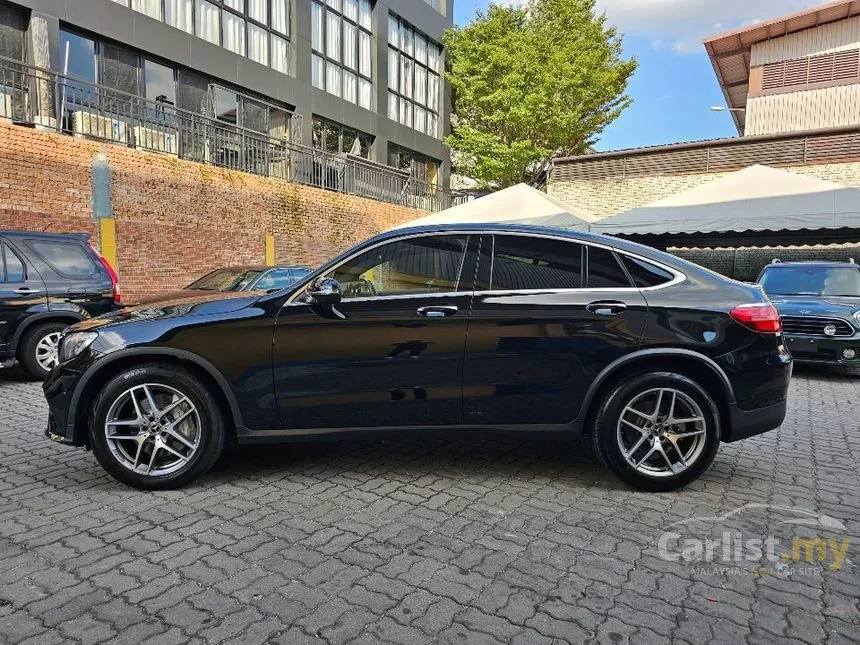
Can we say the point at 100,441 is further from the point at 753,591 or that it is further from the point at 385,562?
the point at 753,591

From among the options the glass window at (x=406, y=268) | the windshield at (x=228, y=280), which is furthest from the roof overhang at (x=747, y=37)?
the glass window at (x=406, y=268)

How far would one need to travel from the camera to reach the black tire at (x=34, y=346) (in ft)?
22.6

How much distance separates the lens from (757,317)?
3.65 metres

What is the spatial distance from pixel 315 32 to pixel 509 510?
22.0 meters

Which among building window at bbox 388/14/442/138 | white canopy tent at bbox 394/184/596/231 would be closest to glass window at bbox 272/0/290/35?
building window at bbox 388/14/442/138

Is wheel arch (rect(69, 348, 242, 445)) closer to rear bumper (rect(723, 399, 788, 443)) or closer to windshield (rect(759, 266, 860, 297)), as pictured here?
rear bumper (rect(723, 399, 788, 443))

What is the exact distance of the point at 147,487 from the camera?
3615mm

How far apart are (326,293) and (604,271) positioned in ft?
5.82

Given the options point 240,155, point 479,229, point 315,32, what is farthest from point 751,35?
point 479,229

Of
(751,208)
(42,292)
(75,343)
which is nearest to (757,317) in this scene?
(75,343)

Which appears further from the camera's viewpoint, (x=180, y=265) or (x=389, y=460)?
(x=180, y=265)

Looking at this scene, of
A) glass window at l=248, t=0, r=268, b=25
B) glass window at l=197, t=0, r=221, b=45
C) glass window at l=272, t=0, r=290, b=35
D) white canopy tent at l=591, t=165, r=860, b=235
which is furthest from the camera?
glass window at l=272, t=0, r=290, b=35

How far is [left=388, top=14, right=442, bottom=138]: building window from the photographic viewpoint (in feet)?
84.0

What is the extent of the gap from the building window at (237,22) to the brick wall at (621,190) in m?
10.5
